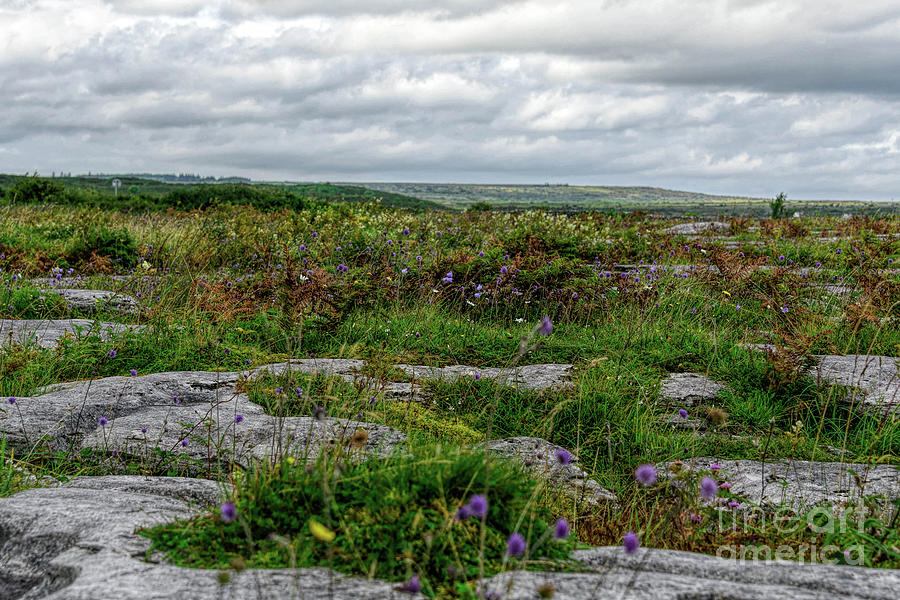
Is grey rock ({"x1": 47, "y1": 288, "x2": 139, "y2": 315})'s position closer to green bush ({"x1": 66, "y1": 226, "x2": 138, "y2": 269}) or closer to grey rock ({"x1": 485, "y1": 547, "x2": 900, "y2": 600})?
green bush ({"x1": 66, "y1": 226, "x2": 138, "y2": 269})

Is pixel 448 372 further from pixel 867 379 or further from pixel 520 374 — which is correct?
pixel 867 379

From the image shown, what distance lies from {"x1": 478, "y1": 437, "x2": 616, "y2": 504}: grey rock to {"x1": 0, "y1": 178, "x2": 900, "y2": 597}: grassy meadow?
17 centimetres

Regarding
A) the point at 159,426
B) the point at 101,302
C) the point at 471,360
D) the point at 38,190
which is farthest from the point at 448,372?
the point at 38,190

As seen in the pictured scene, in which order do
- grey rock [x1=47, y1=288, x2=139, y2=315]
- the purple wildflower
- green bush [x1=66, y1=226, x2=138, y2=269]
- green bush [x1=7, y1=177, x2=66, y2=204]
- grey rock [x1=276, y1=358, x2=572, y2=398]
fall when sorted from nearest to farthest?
the purple wildflower → grey rock [x1=276, y1=358, x2=572, y2=398] → grey rock [x1=47, y1=288, x2=139, y2=315] → green bush [x1=66, y1=226, x2=138, y2=269] → green bush [x1=7, y1=177, x2=66, y2=204]

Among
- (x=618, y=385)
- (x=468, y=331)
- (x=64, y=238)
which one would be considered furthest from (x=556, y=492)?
(x=64, y=238)

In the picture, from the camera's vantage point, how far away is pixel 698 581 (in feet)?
6.36

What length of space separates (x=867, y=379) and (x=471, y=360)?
347cm

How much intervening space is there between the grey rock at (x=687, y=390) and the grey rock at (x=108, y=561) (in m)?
3.85

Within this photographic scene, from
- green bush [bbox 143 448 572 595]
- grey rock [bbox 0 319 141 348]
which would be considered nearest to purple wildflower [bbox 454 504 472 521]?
green bush [bbox 143 448 572 595]

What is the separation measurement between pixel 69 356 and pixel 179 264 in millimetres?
5052

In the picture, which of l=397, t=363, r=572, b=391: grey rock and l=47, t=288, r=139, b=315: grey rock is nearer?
l=397, t=363, r=572, b=391: grey rock

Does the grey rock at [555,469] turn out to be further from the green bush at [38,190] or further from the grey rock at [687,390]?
the green bush at [38,190]

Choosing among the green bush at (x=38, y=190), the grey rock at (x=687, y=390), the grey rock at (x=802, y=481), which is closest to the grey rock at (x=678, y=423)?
the grey rock at (x=687, y=390)

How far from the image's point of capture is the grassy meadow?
86.0 inches
